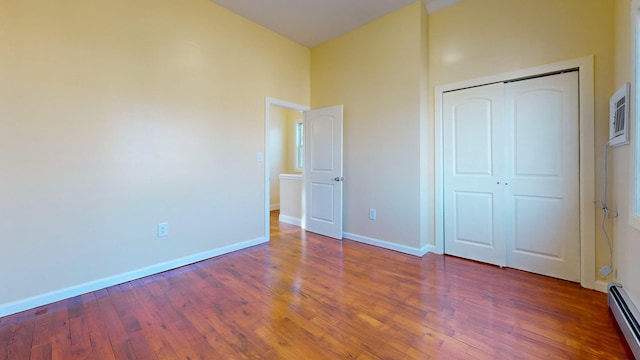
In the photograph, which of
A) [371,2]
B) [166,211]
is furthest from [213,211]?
[371,2]

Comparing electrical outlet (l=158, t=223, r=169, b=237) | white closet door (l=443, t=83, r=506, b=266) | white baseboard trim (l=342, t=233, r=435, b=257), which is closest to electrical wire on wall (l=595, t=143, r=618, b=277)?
white closet door (l=443, t=83, r=506, b=266)

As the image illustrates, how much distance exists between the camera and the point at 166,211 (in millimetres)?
2697

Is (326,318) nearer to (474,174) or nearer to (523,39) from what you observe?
(474,174)

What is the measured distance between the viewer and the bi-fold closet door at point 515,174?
2.37 metres

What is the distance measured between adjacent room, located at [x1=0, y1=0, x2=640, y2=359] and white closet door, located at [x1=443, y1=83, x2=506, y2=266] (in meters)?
0.02

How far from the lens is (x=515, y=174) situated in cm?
263

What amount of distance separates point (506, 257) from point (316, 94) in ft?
10.5

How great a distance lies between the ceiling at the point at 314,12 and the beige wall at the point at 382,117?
0.49ft

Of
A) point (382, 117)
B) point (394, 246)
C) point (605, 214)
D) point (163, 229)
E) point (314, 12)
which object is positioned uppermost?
point (314, 12)

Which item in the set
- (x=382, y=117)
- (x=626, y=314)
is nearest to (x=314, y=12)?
(x=382, y=117)

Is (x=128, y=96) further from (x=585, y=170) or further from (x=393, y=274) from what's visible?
(x=585, y=170)

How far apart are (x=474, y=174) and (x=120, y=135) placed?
3.53m

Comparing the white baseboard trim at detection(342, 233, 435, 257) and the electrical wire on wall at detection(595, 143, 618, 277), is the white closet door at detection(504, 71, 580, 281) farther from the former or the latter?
the white baseboard trim at detection(342, 233, 435, 257)

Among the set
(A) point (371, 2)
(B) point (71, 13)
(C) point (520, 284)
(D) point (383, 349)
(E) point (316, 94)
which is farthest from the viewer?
(E) point (316, 94)
